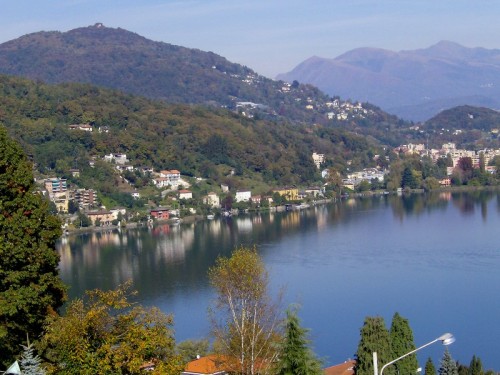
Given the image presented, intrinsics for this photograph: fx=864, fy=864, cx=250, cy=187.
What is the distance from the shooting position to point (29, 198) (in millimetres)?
3873

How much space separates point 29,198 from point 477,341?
6.10 metres

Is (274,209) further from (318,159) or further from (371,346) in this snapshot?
(371,346)

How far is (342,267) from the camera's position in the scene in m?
13.5

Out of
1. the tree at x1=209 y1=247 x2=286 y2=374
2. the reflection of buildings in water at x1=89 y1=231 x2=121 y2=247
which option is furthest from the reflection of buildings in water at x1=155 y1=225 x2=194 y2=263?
the tree at x1=209 y1=247 x2=286 y2=374

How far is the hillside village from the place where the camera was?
21062 millimetres

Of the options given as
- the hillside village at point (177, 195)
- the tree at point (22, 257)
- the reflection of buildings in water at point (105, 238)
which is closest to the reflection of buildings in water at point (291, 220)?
the hillside village at point (177, 195)

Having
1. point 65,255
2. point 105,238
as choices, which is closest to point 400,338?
point 65,255

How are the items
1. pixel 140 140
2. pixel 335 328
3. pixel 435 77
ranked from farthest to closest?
pixel 435 77
pixel 140 140
pixel 335 328

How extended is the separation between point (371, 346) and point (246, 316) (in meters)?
1.81

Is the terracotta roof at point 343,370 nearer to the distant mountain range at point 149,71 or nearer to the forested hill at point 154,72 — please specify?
the forested hill at point 154,72

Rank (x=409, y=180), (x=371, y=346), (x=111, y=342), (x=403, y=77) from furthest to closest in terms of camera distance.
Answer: (x=403, y=77)
(x=409, y=180)
(x=371, y=346)
(x=111, y=342)

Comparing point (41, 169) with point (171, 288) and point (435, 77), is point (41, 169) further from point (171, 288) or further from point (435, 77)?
point (435, 77)

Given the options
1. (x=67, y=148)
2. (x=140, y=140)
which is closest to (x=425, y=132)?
(x=140, y=140)

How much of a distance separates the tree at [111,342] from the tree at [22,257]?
0.32 meters
